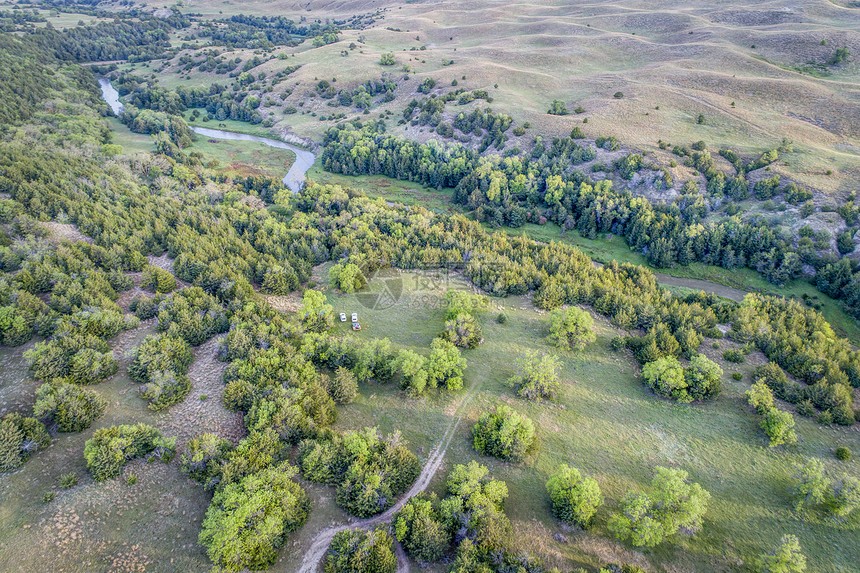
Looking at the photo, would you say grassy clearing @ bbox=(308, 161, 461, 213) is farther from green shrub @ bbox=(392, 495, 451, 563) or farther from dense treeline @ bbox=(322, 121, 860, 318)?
green shrub @ bbox=(392, 495, 451, 563)

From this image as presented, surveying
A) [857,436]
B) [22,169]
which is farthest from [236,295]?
[857,436]

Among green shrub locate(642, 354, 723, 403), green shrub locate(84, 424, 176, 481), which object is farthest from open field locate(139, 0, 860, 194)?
green shrub locate(84, 424, 176, 481)

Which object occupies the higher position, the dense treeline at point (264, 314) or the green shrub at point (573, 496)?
the dense treeline at point (264, 314)

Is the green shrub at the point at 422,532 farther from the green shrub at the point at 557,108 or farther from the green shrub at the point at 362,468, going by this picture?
the green shrub at the point at 557,108

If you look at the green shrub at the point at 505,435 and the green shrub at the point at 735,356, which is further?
the green shrub at the point at 735,356

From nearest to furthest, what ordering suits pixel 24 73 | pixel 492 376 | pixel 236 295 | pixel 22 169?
pixel 492 376 → pixel 236 295 → pixel 22 169 → pixel 24 73

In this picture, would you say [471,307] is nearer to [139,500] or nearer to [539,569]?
[539,569]

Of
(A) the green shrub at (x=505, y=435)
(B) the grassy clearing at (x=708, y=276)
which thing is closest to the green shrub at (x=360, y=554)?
(A) the green shrub at (x=505, y=435)
